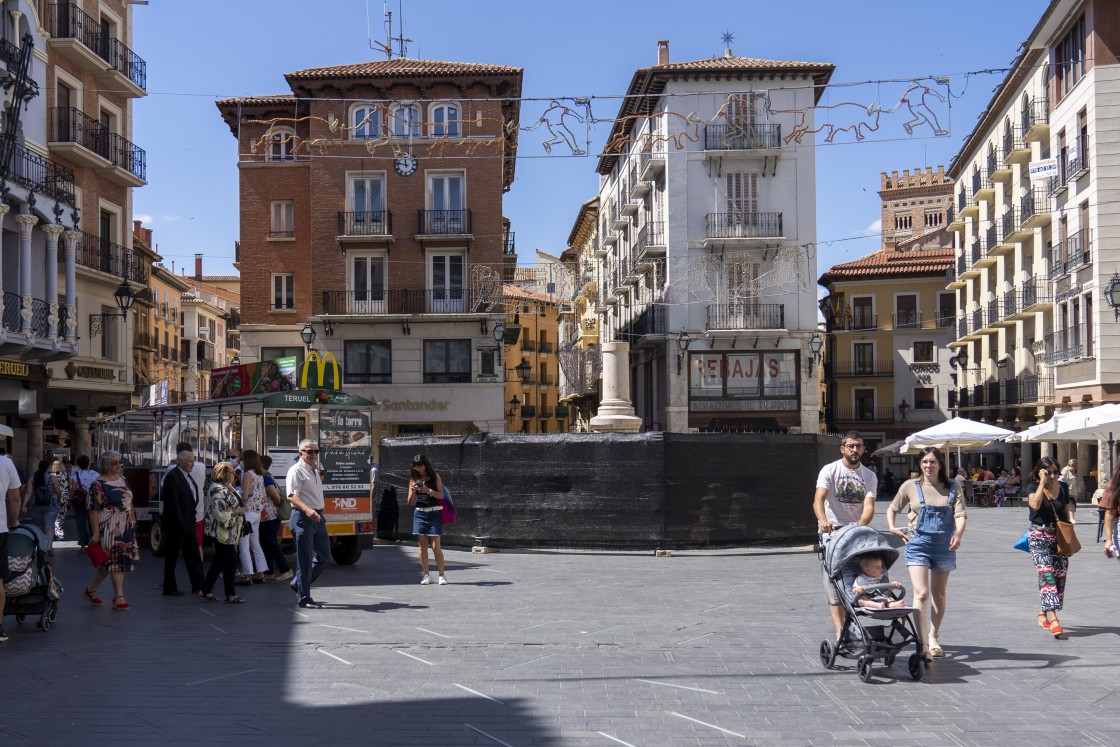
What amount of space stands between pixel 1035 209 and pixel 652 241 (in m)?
13.9

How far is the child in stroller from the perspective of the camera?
27.8 feet

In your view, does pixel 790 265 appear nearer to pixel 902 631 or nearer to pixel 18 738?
pixel 902 631

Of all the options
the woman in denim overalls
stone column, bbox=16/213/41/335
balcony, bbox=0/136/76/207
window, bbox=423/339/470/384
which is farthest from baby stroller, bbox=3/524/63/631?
window, bbox=423/339/470/384

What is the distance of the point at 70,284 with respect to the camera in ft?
99.2

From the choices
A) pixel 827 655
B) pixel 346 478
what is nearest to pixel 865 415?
pixel 346 478

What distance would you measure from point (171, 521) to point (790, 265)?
32819 millimetres

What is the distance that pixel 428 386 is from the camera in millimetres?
39094

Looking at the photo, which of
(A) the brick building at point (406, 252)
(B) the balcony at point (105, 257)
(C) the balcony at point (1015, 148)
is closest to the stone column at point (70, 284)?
(B) the balcony at point (105, 257)

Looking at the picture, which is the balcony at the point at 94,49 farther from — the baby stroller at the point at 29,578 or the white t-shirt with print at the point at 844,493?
the white t-shirt with print at the point at 844,493

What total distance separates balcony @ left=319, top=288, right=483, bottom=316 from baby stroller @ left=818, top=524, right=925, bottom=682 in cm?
3118

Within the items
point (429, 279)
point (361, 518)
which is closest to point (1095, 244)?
point (429, 279)

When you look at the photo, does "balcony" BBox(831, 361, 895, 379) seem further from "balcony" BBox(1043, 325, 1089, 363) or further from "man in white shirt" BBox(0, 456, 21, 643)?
"man in white shirt" BBox(0, 456, 21, 643)

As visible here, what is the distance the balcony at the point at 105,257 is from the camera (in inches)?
1347

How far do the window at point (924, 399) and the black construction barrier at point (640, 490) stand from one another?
151ft
